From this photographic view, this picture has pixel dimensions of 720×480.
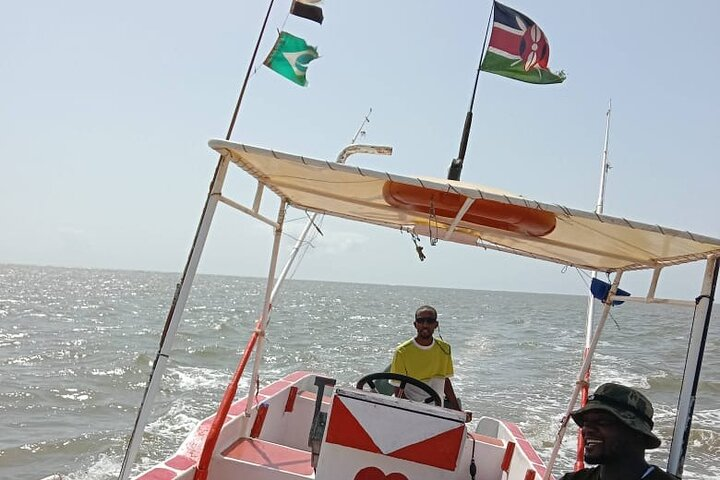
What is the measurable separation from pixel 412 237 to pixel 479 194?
2.12 metres

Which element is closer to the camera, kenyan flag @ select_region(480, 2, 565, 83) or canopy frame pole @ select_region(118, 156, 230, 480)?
canopy frame pole @ select_region(118, 156, 230, 480)

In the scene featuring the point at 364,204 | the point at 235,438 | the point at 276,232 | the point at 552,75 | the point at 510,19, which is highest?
the point at 510,19


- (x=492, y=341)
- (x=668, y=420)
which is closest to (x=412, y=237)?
(x=668, y=420)

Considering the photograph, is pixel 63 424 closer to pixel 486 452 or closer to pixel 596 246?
pixel 486 452

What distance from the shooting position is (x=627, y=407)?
7.01ft

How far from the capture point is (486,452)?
16.4ft

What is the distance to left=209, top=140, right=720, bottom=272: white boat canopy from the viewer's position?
284 cm

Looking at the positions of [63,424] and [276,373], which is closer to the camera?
[63,424]

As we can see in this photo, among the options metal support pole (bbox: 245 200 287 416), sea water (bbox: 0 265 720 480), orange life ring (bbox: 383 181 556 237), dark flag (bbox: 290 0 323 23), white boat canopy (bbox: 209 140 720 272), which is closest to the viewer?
white boat canopy (bbox: 209 140 720 272)

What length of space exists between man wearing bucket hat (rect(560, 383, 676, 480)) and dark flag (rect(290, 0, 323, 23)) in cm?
274

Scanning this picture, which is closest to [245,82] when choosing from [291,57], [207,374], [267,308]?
[291,57]

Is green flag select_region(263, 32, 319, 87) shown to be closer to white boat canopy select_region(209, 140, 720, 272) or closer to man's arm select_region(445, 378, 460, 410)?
white boat canopy select_region(209, 140, 720, 272)

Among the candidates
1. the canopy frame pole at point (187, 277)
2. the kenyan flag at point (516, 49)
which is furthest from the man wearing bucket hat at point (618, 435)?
the kenyan flag at point (516, 49)

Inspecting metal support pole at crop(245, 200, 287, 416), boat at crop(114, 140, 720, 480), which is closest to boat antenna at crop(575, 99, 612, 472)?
boat at crop(114, 140, 720, 480)
